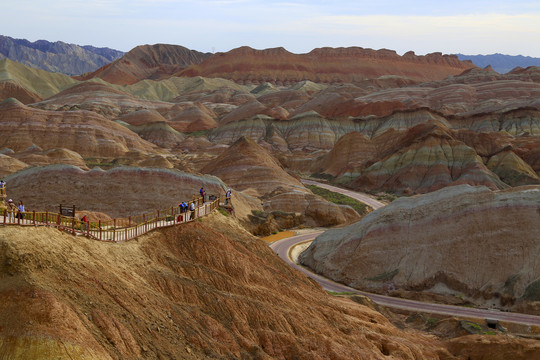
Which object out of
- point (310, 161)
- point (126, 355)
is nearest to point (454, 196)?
point (126, 355)

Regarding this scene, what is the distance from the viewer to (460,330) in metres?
36.3

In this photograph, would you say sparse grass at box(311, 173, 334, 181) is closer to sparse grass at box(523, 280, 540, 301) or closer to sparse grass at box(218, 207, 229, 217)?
sparse grass at box(523, 280, 540, 301)

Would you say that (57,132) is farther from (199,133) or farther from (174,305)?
(174,305)

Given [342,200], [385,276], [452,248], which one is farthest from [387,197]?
[452,248]

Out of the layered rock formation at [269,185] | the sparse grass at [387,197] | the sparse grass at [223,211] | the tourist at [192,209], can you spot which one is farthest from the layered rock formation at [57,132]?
the tourist at [192,209]

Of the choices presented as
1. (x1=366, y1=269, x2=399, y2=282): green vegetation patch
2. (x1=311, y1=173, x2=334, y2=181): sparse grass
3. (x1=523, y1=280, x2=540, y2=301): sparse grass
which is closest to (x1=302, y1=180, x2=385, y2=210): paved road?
(x1=311, y1=173, x2=334, y2=181): sparse grass

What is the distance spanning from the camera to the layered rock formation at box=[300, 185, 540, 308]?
147ft

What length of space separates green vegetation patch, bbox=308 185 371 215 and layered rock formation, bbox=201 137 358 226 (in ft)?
19.2

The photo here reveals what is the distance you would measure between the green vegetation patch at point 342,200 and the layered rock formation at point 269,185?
587cm

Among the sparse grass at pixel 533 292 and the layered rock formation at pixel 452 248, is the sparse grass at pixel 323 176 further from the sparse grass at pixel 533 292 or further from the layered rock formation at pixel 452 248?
the sparse grass at pixel 533 292

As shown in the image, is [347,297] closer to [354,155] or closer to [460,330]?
[460,330]

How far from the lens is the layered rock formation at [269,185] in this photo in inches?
3076

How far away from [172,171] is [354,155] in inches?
2715

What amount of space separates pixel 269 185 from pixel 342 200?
13.5m
